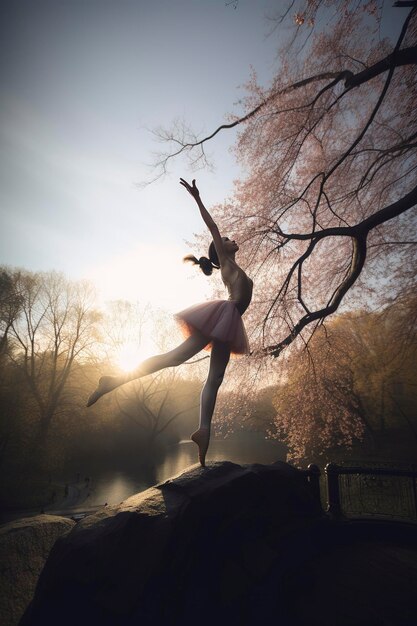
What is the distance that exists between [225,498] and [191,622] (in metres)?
0.78

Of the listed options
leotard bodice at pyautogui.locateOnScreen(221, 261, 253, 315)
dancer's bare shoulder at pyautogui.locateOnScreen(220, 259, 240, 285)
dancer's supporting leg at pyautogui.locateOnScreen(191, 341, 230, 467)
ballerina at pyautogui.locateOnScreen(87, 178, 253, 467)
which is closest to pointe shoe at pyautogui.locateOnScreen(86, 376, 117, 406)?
ballerina at pyautogui.locateOnScreen(87, 178, 253, 467)

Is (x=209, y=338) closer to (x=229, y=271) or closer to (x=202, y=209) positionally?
(x=229, y=271)

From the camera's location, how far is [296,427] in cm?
739

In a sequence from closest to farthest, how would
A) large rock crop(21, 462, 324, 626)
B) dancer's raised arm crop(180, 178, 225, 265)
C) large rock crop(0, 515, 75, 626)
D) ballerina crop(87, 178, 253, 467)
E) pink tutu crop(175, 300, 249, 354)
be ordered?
large rock crop(21, 462, 324, 626) < large rock crop(0, 515, 75, 626) < ballerina crop(87, 178, 253, 467) < pink tutu crop(175, 300, 249, 354) < dancer's raised arm crop(180, 178, 225, 265)

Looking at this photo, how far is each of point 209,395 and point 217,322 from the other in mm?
716

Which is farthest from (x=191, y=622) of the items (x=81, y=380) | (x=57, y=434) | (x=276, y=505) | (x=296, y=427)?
(x=81, y=380)

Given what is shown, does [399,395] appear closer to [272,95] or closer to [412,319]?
[412,319]

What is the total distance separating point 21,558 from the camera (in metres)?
2.54

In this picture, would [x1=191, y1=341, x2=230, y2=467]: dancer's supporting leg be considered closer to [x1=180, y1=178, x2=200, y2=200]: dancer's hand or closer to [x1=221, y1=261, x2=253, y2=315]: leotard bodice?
[x1=221, y1=261, x2=253, y2=315]: leotard bodice

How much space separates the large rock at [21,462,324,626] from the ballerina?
0.46m

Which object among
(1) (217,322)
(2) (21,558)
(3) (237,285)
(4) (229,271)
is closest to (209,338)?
(1) (217,322)

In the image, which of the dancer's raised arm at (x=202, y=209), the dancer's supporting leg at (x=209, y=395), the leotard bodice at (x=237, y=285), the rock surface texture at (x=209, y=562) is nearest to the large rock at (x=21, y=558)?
the rock surface texture at (x=209, y=562)

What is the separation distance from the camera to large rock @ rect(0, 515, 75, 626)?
89.8 inches

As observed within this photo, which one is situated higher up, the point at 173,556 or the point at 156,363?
the point at 156,363
